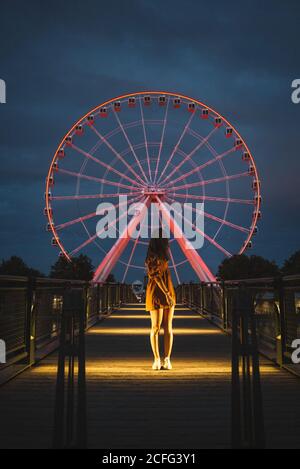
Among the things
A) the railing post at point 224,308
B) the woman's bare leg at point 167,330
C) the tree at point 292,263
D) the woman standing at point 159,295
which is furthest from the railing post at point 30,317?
the tree at point 292,263

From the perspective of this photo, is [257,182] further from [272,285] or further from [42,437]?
[42,437]

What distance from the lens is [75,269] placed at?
251ft

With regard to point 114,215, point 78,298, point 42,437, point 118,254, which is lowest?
point 42,437

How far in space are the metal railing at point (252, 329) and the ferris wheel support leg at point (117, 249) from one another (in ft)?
22.1

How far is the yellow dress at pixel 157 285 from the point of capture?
25.0 ft

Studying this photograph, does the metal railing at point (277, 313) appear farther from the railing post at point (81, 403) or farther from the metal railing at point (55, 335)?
the railing post at point (81, 403)

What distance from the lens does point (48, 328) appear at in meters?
10.5

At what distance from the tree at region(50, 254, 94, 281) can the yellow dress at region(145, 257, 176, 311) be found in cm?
6750

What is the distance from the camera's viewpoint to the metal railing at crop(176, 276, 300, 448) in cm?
375

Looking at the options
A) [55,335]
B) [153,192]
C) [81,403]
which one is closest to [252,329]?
[81,403]

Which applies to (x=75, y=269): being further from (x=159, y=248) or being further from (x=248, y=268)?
(x=159, y=248)

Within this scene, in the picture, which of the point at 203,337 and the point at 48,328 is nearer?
the point at 48,328

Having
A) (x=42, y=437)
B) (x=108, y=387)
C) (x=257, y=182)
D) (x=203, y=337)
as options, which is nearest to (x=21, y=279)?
(x=108, y=387)
